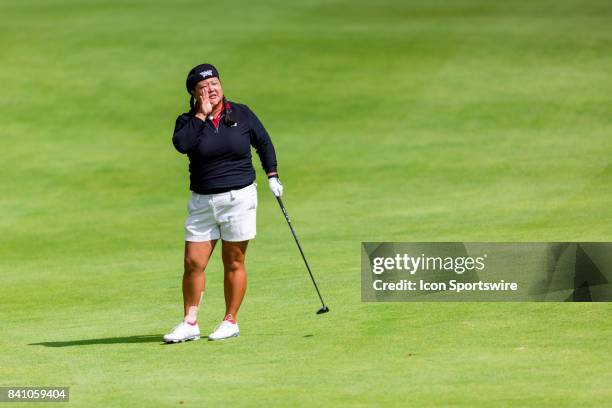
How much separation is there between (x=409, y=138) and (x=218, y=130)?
12806 millimetres

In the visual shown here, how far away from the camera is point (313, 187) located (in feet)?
71.0

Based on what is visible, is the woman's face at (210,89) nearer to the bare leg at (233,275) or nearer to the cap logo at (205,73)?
the cap logo at (205,73)

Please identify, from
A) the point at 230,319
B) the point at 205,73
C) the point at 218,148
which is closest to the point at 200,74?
the point at 205,73

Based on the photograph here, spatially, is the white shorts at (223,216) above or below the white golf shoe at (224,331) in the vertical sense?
above

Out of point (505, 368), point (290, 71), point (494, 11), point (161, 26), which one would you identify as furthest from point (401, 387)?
point (494, 11)

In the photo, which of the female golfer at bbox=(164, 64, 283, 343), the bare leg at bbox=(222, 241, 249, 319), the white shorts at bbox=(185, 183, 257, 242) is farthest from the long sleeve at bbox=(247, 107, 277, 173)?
the bare leg at bbox=(222, 241, 249, 319)

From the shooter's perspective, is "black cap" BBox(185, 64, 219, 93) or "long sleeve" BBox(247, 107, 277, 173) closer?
"black cap" BBox(185, 64, 219, 93)

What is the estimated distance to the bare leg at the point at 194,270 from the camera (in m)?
11.9

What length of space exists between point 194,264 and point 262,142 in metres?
1.23

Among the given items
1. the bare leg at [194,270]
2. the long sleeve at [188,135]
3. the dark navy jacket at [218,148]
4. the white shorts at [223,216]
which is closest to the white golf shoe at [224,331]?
the bare leg at [194,270]

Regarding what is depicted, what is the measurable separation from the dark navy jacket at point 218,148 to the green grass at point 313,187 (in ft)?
4.53

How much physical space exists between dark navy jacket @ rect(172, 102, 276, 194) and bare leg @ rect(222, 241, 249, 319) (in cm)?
55

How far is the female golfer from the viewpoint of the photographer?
11.6 meters

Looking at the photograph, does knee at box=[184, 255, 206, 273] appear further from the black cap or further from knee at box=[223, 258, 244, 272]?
the black cap
